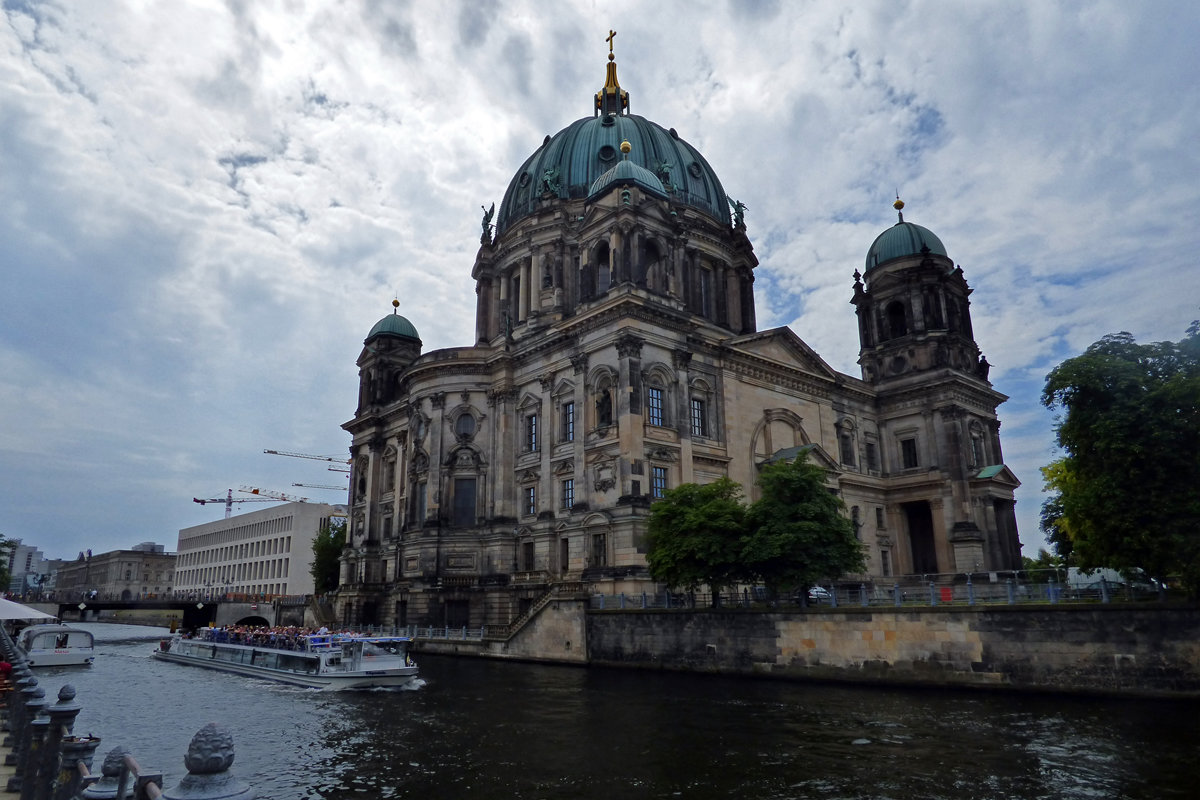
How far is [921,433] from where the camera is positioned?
6350cm

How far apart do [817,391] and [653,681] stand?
3200 centimetres

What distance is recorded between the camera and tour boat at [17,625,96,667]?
45.5 meters

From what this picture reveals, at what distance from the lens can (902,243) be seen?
6738 cm

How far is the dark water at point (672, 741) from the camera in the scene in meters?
16.9

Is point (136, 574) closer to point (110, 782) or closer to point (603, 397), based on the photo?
point (603, 397)

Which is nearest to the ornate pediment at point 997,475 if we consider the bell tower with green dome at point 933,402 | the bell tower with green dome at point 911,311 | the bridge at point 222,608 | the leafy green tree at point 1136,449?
the bell tower with green dome at point 933,402

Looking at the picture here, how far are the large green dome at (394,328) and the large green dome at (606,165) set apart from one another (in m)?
13.5

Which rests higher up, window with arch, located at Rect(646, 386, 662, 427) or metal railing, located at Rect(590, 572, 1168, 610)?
window with arch, located at Rect(646, 386, 662, 427)

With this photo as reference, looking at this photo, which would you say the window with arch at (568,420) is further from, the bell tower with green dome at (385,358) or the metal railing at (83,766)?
the metal railing at (83,766)

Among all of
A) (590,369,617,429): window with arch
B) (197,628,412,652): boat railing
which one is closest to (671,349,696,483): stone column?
(590,369,617,429): window with arch

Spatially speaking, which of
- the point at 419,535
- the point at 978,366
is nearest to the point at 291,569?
the point at 419,535

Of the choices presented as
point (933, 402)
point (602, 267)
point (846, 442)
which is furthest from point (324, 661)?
point (933, 402)

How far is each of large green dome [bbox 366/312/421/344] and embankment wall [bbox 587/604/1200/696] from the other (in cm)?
4452

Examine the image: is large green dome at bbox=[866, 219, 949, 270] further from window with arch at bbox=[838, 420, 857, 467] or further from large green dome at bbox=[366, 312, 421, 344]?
large green dome at bbox=[366, 312, 421, 344]
